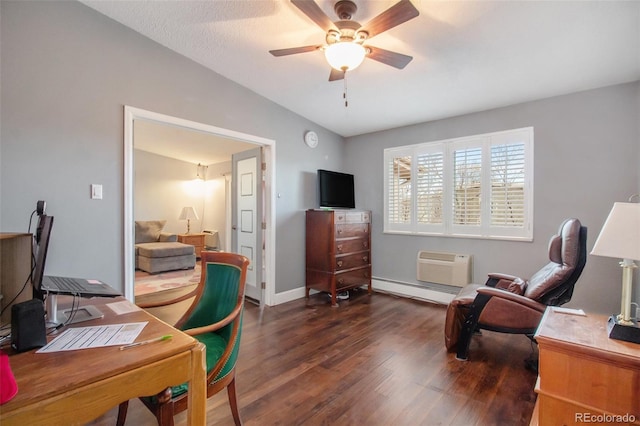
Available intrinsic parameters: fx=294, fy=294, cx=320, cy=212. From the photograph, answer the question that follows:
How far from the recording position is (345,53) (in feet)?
6.29

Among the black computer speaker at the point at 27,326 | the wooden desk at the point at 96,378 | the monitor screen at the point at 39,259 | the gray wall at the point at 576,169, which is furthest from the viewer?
the gray wall at the point at 576,169

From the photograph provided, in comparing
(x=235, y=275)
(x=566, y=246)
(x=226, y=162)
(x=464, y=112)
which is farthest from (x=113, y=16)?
(x=226, y=162)

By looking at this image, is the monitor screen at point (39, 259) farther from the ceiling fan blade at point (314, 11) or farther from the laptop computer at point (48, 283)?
the ceiling fan blade at point (314, 11)

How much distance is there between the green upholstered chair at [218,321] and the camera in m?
1.42

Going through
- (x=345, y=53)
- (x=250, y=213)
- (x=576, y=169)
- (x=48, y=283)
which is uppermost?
(x=345, y=53)

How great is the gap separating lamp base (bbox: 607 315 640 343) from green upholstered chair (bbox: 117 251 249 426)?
1.85 meters

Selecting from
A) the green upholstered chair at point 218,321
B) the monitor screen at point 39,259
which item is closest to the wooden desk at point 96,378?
the monitor screen at point 39,259

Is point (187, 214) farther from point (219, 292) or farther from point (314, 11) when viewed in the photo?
point (314, 11)

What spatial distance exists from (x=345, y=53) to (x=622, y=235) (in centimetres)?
180

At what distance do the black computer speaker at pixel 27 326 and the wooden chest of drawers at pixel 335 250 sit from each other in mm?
3117

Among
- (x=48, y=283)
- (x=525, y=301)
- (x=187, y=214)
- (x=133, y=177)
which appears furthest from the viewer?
(x=187, y=214)

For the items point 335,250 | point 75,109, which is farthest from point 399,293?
point 75,109

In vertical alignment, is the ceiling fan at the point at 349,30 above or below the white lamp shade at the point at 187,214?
above

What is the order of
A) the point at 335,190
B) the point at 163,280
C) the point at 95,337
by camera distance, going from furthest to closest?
the point at 163,280
the point at 335,190
the point at 95,337
